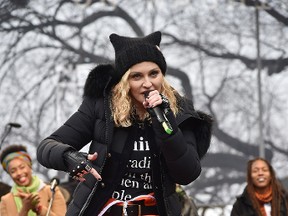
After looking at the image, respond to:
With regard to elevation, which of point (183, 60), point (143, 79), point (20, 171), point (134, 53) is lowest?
point (20, 171)

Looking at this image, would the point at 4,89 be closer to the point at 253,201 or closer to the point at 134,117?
the point at 253,201

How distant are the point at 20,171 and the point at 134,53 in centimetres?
368

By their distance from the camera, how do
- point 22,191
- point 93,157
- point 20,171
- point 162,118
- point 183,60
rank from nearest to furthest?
point 162,118 < point 93,157 < point 22,191 < point 20,171 < point 183,60

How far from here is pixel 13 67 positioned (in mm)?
14367

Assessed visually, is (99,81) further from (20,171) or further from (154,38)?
(20,171)

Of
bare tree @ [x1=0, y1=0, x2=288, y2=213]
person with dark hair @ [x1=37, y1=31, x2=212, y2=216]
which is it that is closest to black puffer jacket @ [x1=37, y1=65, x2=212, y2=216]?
person with dark hair @ [x1=37, y1=31, x2=212, y2=216]

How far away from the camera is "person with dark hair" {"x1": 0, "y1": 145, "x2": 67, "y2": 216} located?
7.07m

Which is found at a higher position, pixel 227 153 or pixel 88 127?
pixel 227 153

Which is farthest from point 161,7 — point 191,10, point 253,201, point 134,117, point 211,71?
point 134,117

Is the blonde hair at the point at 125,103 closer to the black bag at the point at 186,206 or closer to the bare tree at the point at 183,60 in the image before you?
the black bag at the point at 186,206

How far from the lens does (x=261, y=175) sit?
8.11 metres

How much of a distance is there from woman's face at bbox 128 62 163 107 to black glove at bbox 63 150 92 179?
1.30ft

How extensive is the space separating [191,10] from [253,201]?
7.36 metres

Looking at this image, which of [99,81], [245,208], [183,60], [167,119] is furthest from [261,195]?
[183,60]
